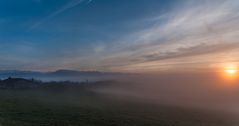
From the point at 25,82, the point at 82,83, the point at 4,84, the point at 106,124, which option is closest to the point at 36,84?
the point at 25,82

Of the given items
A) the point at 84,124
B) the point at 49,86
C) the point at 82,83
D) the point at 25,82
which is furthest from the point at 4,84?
the point at 84,124

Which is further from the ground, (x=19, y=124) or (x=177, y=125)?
(x=19, y=124)

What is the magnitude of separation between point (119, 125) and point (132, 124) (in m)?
2.84

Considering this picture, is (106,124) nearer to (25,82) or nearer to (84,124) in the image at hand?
(84,124)

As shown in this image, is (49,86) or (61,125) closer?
(61,125)

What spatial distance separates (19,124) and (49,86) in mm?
112259

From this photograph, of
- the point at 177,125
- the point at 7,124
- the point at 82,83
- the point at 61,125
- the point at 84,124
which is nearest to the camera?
the point at 7,124

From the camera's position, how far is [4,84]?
14562 centimetres

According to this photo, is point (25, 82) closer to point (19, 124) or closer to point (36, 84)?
point (36, 84)

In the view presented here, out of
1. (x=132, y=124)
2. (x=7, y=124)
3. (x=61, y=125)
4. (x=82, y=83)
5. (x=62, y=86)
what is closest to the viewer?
(x=7, y=124)

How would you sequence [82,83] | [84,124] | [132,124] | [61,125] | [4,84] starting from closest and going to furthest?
[61,125], [84,124], [132,124], [4,84], [82,83]

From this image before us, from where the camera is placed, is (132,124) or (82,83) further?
(82,83)

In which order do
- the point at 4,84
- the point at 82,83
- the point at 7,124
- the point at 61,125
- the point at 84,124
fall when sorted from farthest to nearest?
1. the point at 82,83
2. the point at 4,84
3. the point at 84,124
4. the point at 61,125
5. the point at 7,124

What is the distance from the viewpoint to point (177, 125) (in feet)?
133
